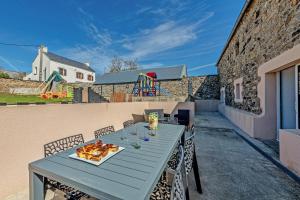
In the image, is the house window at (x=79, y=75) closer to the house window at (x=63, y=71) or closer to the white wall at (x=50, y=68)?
the white wall at (x=50, y=68)

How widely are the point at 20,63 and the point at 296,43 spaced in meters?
31.2

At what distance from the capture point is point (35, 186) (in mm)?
1355

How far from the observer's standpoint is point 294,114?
3.97m

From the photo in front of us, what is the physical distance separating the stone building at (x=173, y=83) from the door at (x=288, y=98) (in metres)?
9.94

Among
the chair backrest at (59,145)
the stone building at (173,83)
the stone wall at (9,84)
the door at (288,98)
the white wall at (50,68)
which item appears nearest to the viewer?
the chair backrest at (59,145)

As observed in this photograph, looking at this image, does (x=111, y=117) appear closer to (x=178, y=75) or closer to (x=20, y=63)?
(x=178, y=75)

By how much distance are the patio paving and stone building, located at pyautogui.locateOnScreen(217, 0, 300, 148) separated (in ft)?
4.29

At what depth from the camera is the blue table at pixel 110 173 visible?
3.16 ft

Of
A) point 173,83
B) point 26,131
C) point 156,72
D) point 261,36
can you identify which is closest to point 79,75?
point 156,72

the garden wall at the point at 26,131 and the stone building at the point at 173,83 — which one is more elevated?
the stone building at the point at 173,83

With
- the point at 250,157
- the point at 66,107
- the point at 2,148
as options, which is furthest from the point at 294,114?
the point at 2,148

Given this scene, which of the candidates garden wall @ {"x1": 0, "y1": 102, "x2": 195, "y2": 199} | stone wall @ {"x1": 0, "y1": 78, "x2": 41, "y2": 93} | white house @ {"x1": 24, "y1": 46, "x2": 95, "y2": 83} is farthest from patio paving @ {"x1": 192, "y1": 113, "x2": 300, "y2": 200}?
white house @ {"x1": 24, "y1": 46, "x2": 95, "y2": 83}

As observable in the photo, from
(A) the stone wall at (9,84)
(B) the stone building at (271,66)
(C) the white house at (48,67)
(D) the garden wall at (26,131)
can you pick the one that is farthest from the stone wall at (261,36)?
(C) the white house at (48,67)

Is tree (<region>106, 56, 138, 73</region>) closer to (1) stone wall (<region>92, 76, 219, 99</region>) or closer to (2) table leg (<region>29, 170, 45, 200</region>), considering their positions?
(1) stone wall (<region>92, 76, 219, 99</region>)
